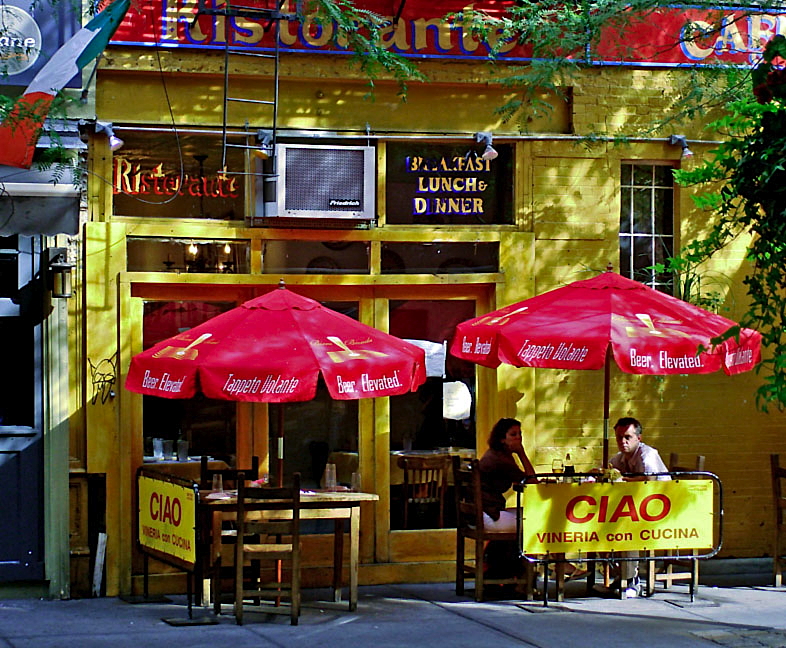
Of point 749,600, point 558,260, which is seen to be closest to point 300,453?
point 558,260

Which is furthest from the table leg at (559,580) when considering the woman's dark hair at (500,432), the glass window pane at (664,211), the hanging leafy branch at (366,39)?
the hanging leafy branch at (366,39)

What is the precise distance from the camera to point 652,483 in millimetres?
9656

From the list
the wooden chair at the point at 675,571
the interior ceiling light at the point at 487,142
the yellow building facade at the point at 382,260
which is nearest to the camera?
the wooden chair at the point at 675,571

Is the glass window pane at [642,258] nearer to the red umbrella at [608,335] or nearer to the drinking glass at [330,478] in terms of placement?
the red umbrella at [608,335]

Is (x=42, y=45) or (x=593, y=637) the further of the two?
(x=42, y=45)

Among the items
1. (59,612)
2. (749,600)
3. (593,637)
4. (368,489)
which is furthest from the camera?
(368,489)

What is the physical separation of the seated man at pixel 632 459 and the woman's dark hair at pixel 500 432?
2.93ft

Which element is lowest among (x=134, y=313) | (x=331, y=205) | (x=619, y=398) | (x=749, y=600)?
(x=749, y=600)

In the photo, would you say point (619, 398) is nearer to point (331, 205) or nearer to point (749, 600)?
point (749, 600)

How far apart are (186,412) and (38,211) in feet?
7.81

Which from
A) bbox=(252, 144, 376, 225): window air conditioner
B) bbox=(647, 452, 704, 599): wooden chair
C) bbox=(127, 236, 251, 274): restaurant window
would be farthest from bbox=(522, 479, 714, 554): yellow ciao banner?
bbox=(127, 236, 251, 274): restaurant window

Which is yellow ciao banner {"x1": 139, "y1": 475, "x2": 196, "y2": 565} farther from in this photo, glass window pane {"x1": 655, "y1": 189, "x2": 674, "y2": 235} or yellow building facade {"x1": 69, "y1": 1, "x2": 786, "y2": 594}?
glass window pane {"x1": 655, "y1": 189, "x2": 674, "y2": 235}

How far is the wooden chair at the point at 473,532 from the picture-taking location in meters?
9.80

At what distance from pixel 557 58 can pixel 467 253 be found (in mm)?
1890
